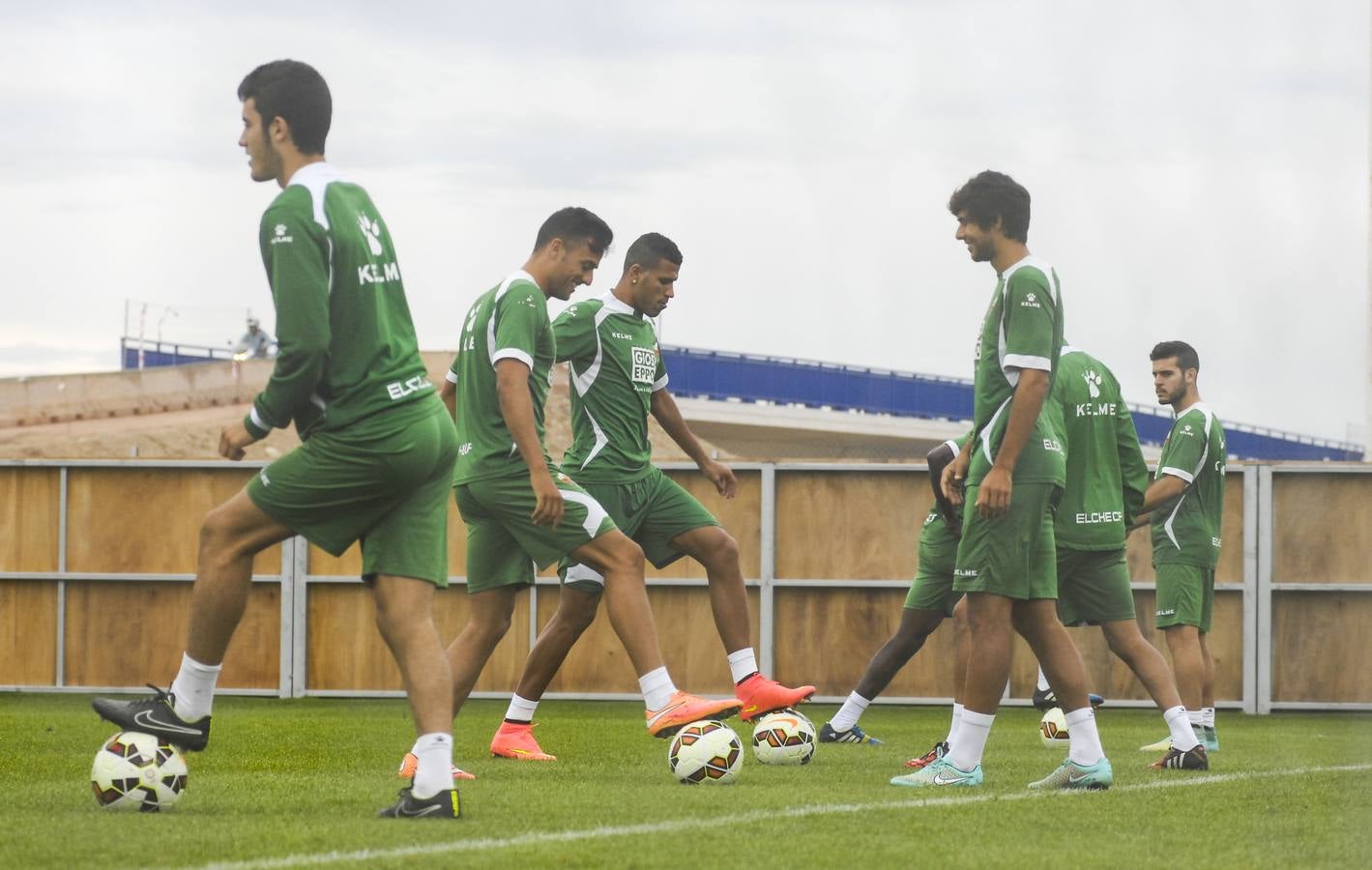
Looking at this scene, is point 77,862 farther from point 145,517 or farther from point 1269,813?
point 145,517

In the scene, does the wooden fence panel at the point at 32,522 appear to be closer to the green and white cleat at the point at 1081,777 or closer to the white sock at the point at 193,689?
the white sock at the point at 193,689

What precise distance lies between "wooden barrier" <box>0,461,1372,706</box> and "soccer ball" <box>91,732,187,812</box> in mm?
8564

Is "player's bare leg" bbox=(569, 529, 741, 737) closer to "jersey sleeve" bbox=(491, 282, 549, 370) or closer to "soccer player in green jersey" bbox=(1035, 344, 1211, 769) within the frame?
"jersey sleeve" bbox=(491, 282, 549, 370)

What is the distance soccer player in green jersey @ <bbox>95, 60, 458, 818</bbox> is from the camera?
5.20 meters

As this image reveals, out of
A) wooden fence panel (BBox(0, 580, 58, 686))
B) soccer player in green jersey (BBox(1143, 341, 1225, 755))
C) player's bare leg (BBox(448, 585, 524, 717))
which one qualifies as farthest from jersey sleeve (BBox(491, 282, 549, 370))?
wooden fence panel (BBox(0, 580, 58, 686))

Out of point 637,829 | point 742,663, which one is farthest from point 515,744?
point 637,829

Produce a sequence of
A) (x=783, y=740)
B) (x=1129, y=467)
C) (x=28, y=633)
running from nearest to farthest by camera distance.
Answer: (x=783, y=740) < (x=1129, y=467) < (x=28, y=633)

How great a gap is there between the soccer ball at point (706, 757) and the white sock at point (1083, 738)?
4.00 feet

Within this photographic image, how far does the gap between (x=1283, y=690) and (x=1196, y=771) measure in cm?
673

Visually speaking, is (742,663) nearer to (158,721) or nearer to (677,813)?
(677,813)

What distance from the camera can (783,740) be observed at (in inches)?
312

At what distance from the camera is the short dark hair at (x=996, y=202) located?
21.9ft

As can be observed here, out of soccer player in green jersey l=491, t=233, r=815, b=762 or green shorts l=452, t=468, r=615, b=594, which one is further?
soccer player in green jersey l=491, t=233, r=815, b=762

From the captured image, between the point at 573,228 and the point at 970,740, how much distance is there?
103 inches
